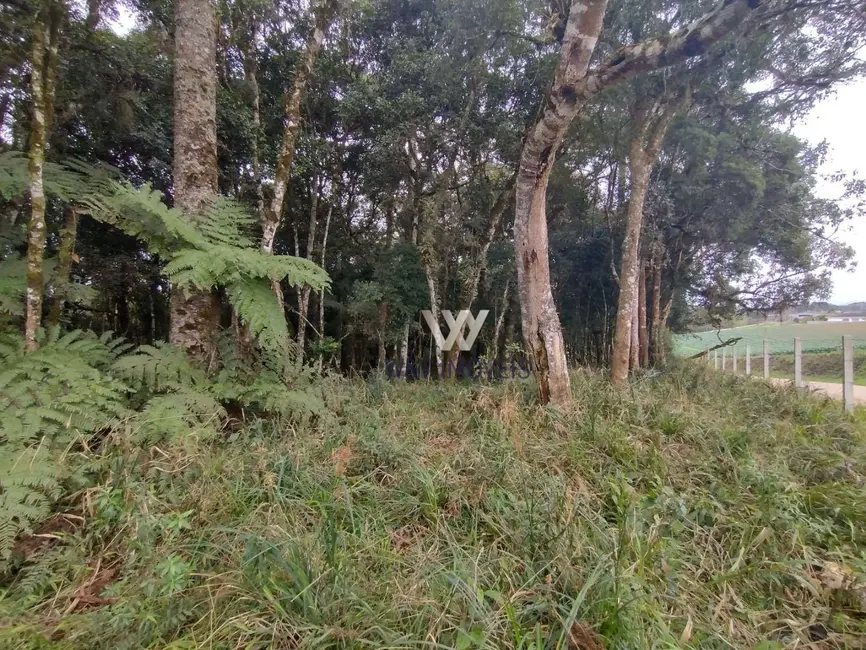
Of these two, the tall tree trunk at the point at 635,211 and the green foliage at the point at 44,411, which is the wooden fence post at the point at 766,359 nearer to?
the tall tree trunk at the point at 635,211

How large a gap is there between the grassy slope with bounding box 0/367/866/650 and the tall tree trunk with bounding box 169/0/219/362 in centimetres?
118

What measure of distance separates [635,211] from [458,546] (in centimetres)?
621

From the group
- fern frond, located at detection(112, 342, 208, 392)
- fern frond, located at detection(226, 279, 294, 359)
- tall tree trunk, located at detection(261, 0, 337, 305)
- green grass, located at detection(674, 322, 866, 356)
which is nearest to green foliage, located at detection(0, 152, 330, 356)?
fern frond, located at detection(226, 279, 294, 359)

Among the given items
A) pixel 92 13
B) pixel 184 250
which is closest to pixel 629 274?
pixel 184 250

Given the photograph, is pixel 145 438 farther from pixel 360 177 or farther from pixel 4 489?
pixel 360 177

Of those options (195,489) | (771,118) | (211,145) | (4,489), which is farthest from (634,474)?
(771,118)

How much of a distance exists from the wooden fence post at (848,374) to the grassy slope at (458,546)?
9.46 feet

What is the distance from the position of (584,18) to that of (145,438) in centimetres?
523

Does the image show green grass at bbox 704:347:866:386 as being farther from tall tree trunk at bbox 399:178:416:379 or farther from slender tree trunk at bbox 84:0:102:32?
slender tree trunk at bbox 84:0:102:32

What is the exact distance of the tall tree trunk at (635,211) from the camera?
5984mm

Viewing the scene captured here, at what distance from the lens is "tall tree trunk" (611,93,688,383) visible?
5.98m

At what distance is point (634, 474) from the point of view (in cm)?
281

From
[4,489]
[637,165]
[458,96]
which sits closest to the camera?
[4,489]

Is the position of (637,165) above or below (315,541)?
above
